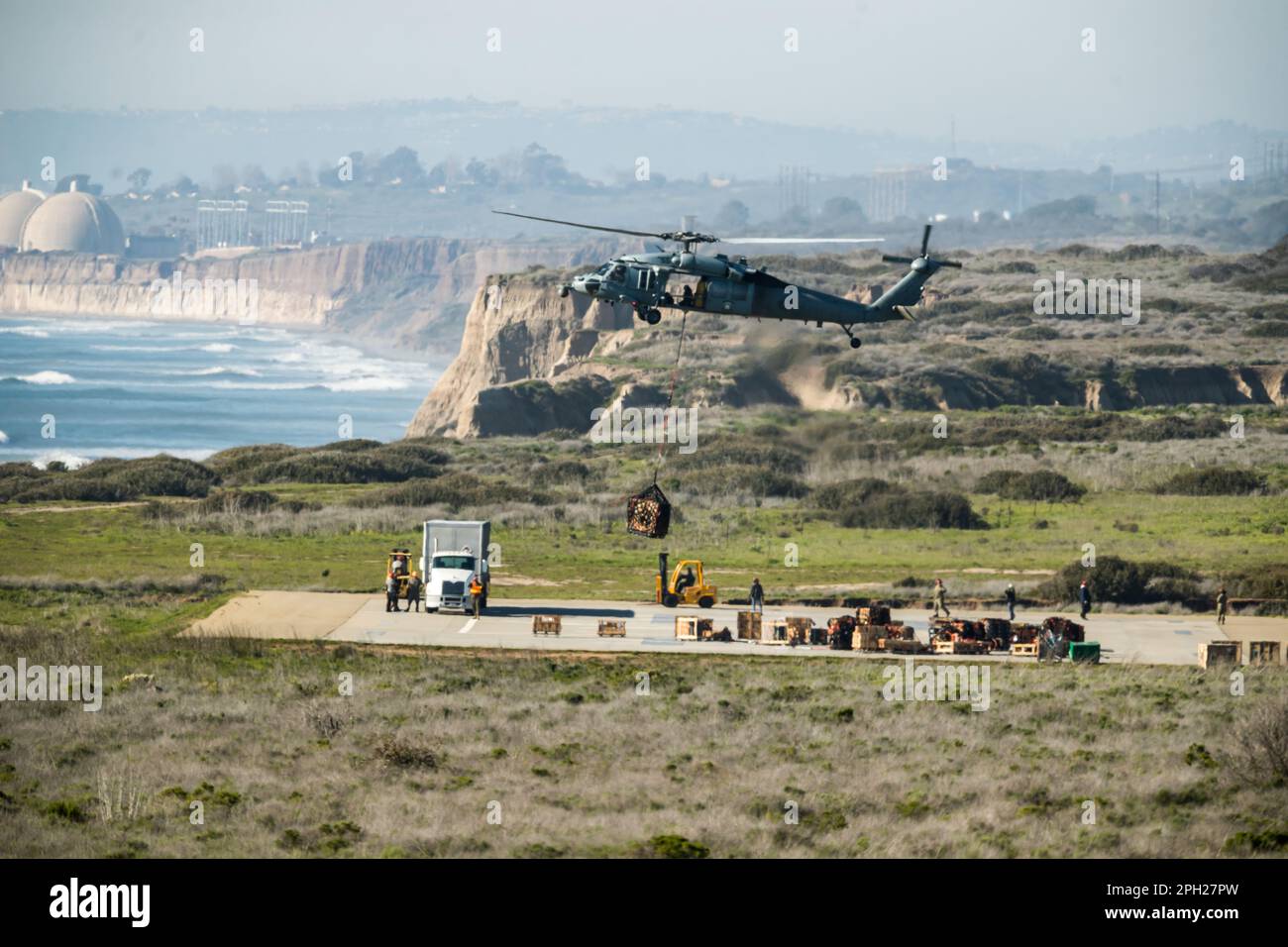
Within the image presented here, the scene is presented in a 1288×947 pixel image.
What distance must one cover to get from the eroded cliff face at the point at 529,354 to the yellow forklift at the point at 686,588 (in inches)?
2284

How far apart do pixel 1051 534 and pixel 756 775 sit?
3477 cm

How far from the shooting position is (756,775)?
2888 cm

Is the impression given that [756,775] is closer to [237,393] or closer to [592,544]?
[592,544]

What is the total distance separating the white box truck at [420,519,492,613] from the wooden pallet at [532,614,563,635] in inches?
127

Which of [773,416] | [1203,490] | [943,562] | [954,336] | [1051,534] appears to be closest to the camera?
→ [943,562]

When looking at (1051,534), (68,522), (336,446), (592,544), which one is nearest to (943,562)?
(1051,534)

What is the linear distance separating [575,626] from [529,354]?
8798cm

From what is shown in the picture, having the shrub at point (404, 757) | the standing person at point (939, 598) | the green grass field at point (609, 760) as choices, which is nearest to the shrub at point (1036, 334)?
the standing person at point (939, 598)

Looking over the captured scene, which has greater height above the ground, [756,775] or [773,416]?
[773,416]

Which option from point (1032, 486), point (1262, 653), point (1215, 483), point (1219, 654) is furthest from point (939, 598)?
point (1215, 483)

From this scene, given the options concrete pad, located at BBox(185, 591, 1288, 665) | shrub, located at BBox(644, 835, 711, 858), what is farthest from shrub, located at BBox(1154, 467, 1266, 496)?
shrub, located at BBox(644, 835, 711, 858)

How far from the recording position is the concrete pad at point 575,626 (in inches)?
1634

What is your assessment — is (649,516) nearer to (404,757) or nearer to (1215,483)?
(404,757)

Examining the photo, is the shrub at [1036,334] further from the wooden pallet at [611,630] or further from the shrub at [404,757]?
the shrub at [404,757]
